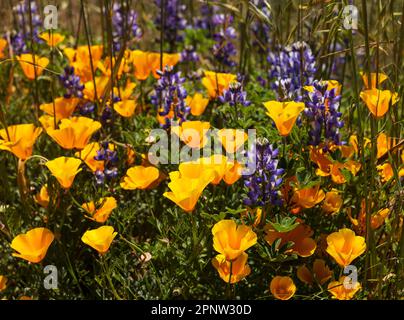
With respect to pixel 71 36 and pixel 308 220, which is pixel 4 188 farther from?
pixel 71 36

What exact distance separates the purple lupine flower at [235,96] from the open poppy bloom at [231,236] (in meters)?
0.53

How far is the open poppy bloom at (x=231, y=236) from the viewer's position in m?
1.55

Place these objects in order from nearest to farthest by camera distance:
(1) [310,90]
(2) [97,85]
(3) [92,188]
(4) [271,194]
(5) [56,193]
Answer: (4) [271,194] → (1) [310,90] → (5) [56,193] → (3) [92,188] → (2) [97,85]

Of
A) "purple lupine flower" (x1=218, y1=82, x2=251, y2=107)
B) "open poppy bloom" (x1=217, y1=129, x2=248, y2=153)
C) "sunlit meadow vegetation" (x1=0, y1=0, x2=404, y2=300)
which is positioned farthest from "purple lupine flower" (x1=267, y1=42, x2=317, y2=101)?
"open poppy bloom" (x1=217, y1=129, x2=248, y2=153)

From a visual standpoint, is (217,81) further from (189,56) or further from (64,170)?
A: (189,56)

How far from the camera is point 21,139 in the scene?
1.93 metres

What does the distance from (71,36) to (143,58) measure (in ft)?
5.08

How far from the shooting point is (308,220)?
1.88m

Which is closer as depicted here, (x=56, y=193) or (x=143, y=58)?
(x=56, y=193)

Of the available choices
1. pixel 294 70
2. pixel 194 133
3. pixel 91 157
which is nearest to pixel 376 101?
pixel 194 133

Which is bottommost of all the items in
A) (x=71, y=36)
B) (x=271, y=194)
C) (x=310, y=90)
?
(x=271, y=194)

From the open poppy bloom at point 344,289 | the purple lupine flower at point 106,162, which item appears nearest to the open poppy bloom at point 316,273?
the open poppy bloom at point 344,289

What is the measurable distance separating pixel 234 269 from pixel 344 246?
29 cm

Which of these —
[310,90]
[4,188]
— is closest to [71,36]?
[4,188]
